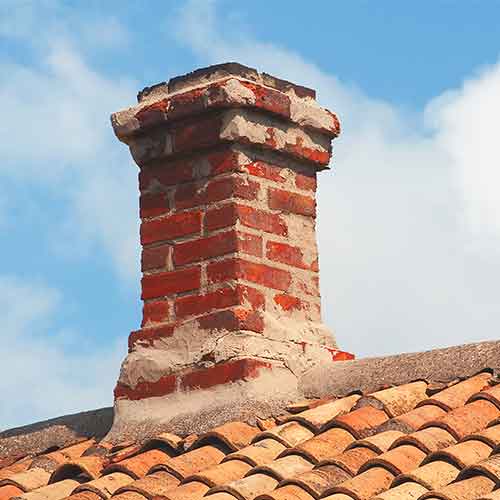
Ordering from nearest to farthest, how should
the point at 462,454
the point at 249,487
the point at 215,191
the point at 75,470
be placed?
the point at 462,454 < the point at 249,487 < the point at 75,470 < the point at 215,191

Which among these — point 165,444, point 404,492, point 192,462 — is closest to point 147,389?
point 165,444

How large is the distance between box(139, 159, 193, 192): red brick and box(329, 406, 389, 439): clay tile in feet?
4.68

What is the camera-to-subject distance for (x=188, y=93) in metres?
5.63

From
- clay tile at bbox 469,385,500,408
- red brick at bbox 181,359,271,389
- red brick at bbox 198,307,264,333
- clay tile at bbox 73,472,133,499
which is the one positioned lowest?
clay tile at bbox 73,472,133,499

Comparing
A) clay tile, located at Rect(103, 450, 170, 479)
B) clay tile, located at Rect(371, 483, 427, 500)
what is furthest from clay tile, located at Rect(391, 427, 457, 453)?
clay tile, located at Rect(103, 450, 170, 479)

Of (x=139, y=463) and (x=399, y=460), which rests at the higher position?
(x=139, y=463)

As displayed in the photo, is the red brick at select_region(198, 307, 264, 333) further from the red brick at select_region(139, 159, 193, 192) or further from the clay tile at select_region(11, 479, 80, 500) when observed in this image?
the clay tile at select_region(11, 479, 80, 500)

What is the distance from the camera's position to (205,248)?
5.50 metres

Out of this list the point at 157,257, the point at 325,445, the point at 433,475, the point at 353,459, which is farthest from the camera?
the point at 157,257

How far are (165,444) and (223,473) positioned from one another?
2.16 ft

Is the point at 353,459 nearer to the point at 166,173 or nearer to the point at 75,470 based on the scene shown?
the point at 75,470

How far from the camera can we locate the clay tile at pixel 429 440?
4.21 m

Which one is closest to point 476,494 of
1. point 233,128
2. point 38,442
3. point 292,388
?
point 292,388

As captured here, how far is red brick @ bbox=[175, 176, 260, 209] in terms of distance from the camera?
5488mm
